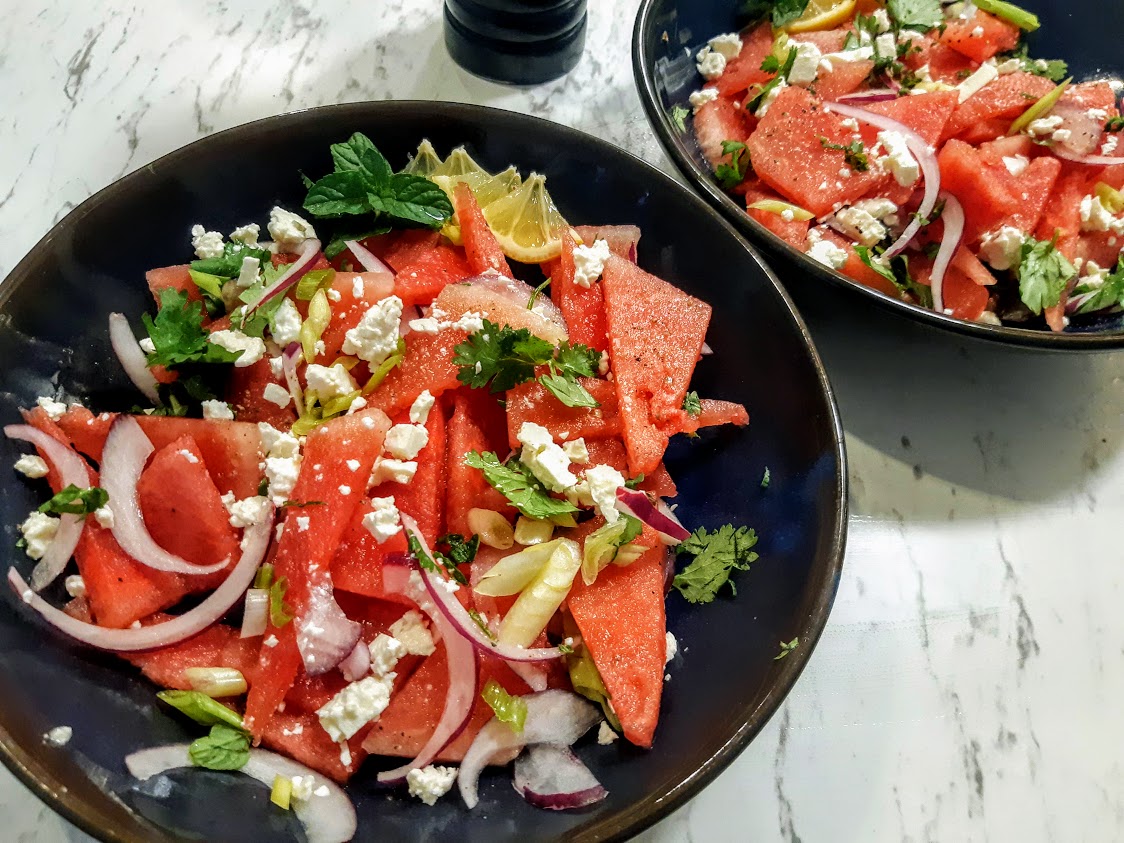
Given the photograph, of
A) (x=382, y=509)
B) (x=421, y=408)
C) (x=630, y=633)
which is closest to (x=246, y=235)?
(x=421, y=408)

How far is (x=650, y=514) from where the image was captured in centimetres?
118

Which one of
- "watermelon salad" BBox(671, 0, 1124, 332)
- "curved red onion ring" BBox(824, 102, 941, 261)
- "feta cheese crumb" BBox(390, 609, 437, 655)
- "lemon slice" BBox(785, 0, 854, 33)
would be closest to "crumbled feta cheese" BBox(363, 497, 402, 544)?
"feta cheese crumb" BBox(390, 609, 437, 655)

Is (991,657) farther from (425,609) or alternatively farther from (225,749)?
(225,749)

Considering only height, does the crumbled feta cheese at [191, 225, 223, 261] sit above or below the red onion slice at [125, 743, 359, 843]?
above

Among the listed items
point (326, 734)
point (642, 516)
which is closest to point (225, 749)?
point (326, 734)

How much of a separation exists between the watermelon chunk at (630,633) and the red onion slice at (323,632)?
31cm

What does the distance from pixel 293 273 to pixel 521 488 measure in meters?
0.52

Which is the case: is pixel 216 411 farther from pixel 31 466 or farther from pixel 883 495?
pixel 883 495

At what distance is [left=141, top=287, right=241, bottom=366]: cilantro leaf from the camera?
1.20 metres

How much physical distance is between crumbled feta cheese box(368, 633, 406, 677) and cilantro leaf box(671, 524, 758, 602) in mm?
426

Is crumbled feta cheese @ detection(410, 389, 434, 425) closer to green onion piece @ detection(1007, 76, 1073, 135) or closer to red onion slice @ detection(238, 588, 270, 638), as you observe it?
red onion slice @ detection(238, 588, 270, 638)

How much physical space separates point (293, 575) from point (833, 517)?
2.48 feet

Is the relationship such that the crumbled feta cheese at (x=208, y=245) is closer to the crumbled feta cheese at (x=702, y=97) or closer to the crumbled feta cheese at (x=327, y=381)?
the crumbled feta cheese at (x=327, y=381)

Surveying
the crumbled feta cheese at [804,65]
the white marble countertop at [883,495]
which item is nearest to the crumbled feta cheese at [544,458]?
the white marble countertop at [883,495]
